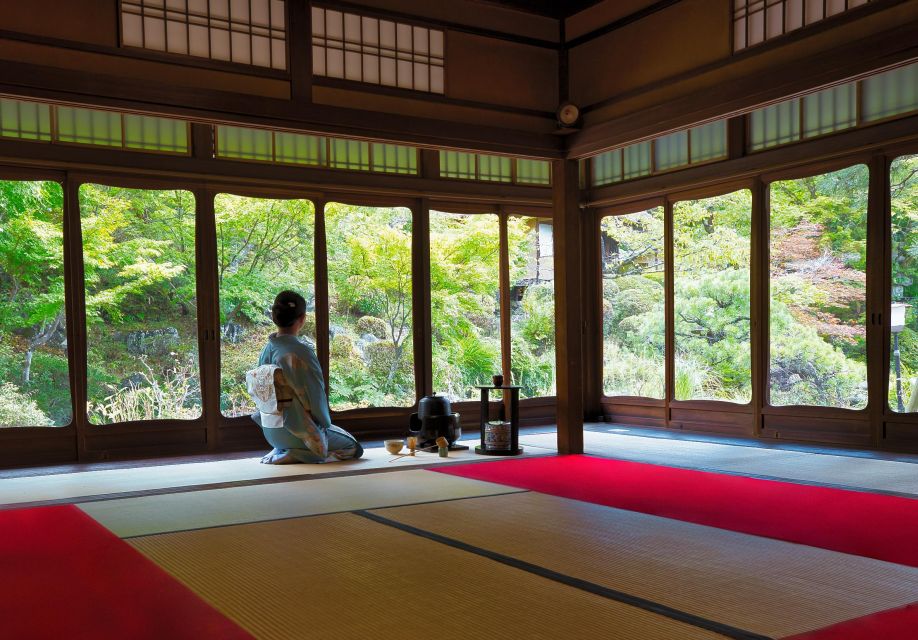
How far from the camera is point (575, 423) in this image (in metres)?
6.13

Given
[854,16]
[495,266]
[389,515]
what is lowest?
Result: [389,515]

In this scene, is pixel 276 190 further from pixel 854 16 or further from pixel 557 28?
pixel 854 16

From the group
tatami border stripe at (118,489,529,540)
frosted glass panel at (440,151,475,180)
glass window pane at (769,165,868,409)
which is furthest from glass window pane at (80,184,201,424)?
glass window pane at (769,165,868,409)

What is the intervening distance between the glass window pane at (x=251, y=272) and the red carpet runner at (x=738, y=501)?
7.50ft

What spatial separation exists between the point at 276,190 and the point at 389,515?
12.6ft

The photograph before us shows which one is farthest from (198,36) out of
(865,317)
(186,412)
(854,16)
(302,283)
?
(865,317)

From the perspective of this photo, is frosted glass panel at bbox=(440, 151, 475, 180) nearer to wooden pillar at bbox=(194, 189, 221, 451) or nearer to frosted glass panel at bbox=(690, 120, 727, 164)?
frosted glass panel at bbox=(690, 120, 727, 164)

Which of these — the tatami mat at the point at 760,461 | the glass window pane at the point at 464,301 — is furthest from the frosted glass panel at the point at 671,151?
the tatami mat at the point at 760,461

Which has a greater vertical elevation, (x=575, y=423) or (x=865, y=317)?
(x=865, y=317)

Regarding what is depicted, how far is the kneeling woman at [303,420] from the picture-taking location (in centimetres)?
580

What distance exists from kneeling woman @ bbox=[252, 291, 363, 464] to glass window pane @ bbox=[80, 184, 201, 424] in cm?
96

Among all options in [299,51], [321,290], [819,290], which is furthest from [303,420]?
[819,290]

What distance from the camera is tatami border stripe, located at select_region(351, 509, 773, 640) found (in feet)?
7.48

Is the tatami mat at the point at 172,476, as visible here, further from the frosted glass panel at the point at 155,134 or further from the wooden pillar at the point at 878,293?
the wooden pillar at the point at 878,293
